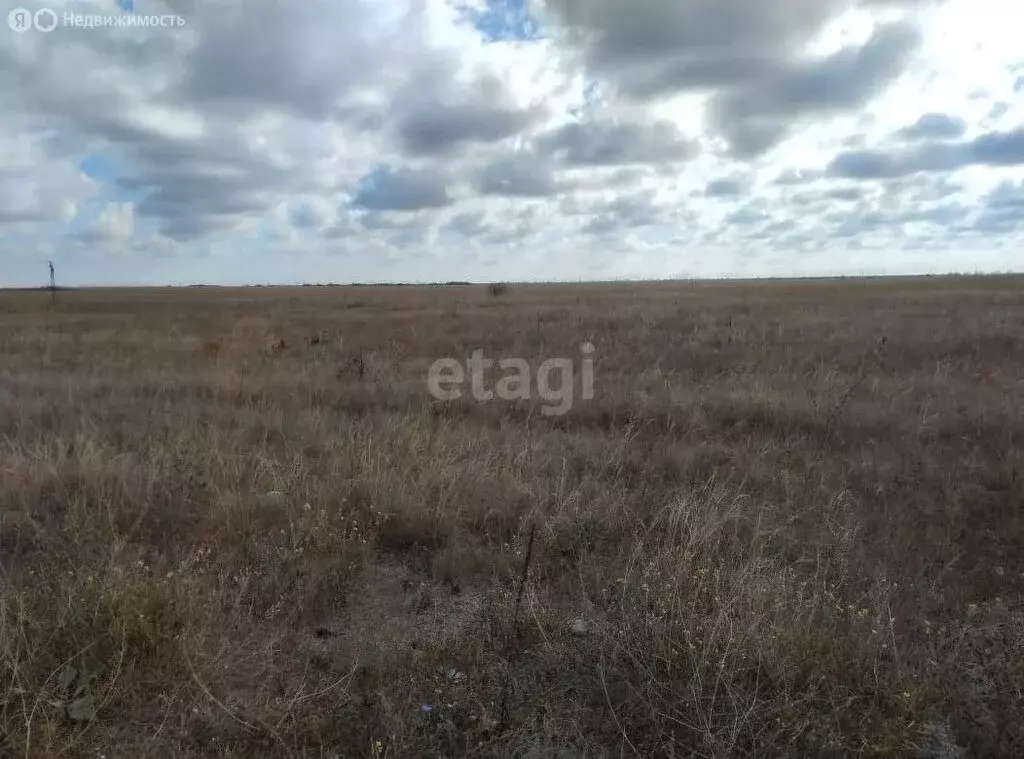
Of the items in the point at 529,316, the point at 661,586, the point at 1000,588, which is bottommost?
the point at 1000,588

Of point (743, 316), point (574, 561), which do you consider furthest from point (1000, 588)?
point (743, 316)

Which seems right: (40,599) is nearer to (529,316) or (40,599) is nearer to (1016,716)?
(1016,716)

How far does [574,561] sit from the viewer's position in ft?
13.3

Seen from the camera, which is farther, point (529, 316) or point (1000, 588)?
point (529, 316)

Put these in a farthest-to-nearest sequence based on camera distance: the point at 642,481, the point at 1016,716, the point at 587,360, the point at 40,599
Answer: the point at 587,360 < the point at 642,481 < the point at 40,599 < the point at 1016,716

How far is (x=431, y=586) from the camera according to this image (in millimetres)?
3885

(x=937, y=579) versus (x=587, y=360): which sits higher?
(x=587, y=360)

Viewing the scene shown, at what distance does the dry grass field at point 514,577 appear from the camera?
2.59 metres

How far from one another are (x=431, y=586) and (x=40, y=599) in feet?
6.71

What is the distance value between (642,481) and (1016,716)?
3.06m

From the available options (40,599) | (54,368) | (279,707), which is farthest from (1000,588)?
(54,368)

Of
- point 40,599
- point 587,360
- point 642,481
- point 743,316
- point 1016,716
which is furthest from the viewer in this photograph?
point 743,316

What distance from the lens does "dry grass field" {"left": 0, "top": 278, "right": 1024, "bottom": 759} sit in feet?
8.50

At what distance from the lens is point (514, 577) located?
3.85 metres
